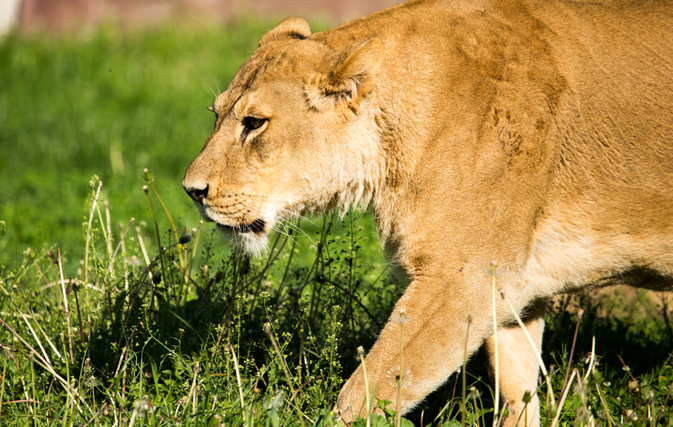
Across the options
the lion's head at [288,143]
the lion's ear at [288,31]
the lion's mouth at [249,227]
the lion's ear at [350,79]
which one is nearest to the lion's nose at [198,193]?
the lion's head at [288,143]

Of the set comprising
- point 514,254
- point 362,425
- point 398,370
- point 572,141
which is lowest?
point 362,425

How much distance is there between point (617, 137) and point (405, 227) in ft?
3.33

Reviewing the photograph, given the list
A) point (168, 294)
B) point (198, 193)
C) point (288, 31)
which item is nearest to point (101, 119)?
point (168, 294)

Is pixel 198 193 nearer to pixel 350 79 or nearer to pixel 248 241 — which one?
pixel 248 241

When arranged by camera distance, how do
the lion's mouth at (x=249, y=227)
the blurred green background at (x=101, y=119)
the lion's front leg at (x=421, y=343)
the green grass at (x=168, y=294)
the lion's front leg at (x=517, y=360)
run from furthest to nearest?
the blurred green background at (x=101, y=119), the lion's front leg at (x=517, y=360), the lion's mouth at (x=249, y=227), the green grass at (x=168, y=294), the lion's front leg at (x=421, y=343)

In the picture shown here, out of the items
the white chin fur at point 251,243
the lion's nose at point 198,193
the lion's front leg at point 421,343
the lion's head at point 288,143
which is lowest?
the lion's front leg at point 421,343

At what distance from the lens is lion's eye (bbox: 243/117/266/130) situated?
2926mm

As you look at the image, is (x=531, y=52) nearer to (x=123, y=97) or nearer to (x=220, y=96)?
(x=220, y=96)

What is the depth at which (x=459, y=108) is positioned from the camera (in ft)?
8.89

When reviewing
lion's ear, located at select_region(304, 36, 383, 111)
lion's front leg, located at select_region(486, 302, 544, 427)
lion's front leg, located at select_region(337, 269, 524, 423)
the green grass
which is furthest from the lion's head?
lion's front leg, located at select_region(486, 302, 544, 427)

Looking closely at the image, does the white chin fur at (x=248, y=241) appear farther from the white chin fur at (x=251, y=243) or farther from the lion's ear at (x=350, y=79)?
the lion's ear at (x=350, y=79)

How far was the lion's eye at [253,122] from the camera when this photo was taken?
2.93 meters

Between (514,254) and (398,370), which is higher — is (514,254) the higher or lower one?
the higher one

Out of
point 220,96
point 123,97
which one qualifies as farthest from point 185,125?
point 220,96
